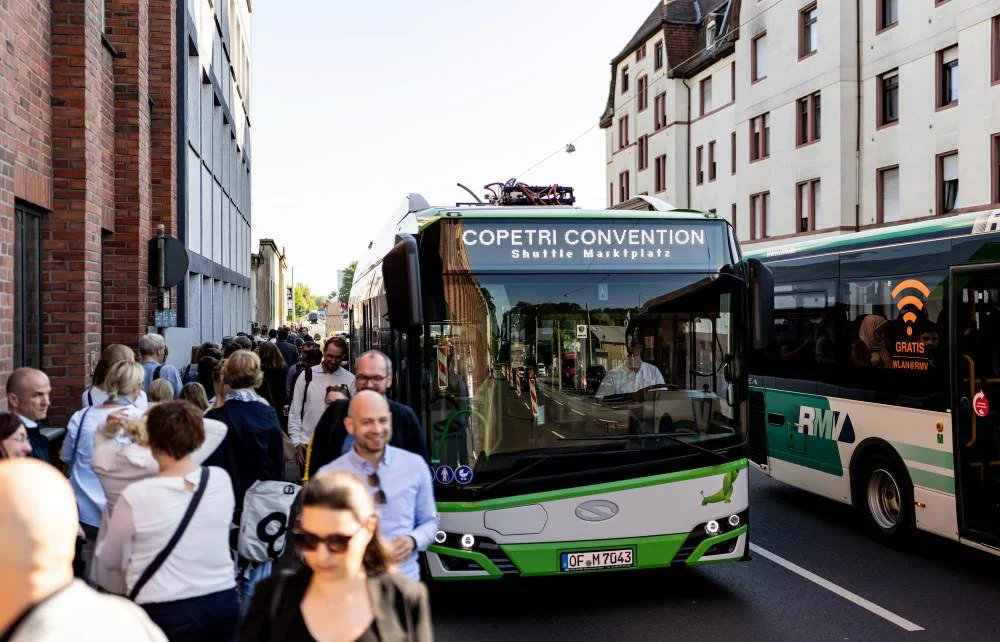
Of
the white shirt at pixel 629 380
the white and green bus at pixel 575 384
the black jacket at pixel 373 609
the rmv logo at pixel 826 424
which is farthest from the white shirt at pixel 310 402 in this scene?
the black jacket at pixel 373 609

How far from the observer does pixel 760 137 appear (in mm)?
36250

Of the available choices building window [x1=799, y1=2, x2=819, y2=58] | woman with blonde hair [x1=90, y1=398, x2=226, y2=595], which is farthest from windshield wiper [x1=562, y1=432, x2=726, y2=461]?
building window [x1=799, y1=2, x2=819, y2=58]

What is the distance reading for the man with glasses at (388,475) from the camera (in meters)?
4.48

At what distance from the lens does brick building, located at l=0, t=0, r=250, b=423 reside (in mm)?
8367

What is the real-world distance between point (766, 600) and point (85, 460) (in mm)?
4822

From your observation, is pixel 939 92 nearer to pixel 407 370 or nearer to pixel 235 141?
pixel 235 141

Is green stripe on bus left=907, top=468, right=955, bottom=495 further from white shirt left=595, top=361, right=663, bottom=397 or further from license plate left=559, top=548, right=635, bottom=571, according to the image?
license plate left=559, top=548, right=635, bottom=571

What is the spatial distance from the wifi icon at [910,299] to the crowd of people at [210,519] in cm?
553

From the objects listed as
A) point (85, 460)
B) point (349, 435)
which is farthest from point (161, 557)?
point (85, 460)

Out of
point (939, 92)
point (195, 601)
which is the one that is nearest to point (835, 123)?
point (939, 92)

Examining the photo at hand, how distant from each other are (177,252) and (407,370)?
21.1 feet

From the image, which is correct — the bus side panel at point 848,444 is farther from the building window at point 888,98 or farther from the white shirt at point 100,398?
the building window at point 888,98

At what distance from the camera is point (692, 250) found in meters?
7.68

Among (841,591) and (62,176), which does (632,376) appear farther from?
(62,176)
